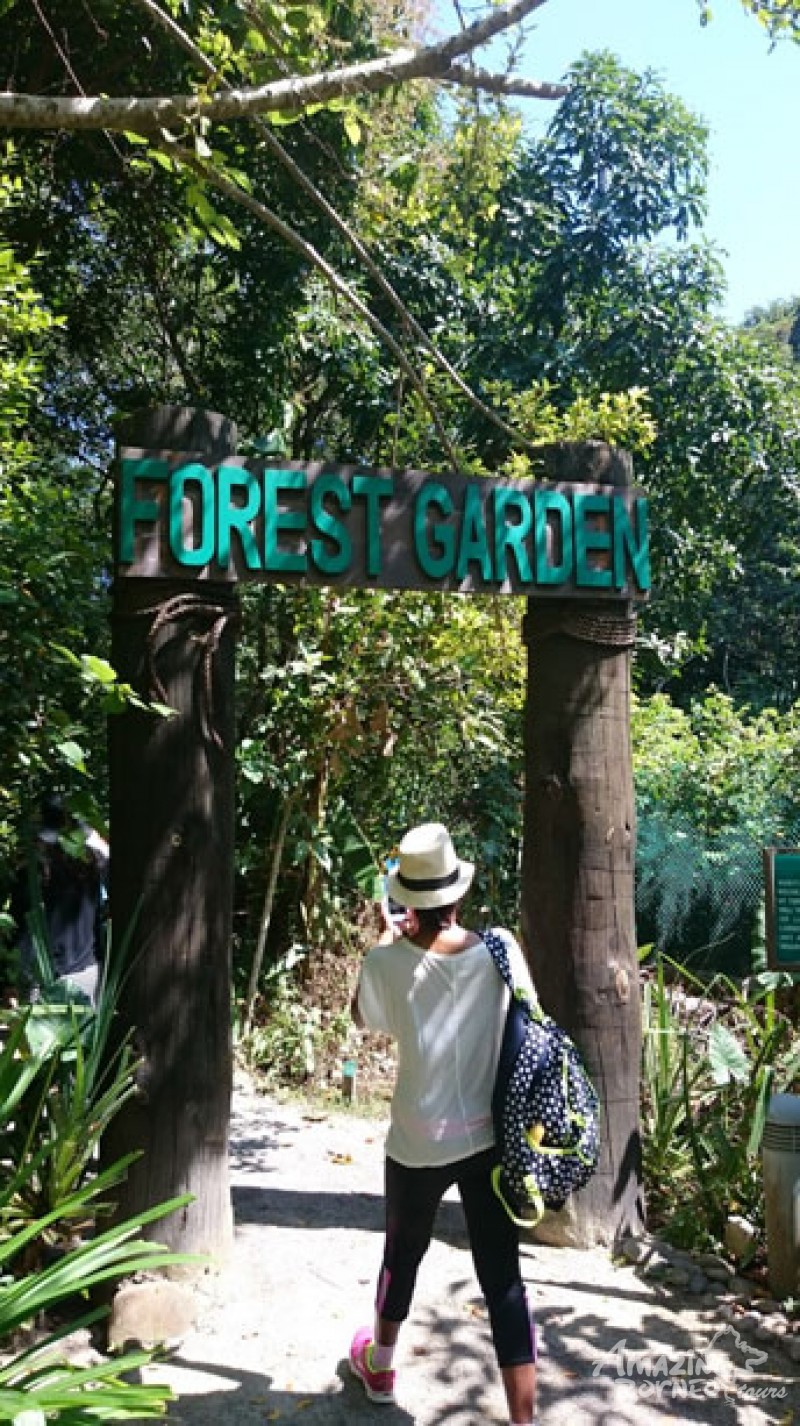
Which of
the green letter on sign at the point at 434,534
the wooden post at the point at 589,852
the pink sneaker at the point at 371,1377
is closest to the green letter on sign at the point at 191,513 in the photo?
the green letter on sign at the point at 434,534

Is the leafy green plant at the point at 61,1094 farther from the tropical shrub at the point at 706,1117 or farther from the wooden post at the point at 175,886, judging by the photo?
the tropical shrub at the point at 706,1117

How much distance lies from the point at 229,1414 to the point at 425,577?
2641mm

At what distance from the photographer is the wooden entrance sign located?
146 inches

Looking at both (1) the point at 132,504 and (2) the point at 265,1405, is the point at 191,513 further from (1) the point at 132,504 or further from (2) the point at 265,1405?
(2) the point at 265,1405

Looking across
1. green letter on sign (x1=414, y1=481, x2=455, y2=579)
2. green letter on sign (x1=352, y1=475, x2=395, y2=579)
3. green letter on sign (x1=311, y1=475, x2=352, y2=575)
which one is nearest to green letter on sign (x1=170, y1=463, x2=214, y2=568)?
green letter on sign (x1=311, y1=475, x2=352, y2=575)

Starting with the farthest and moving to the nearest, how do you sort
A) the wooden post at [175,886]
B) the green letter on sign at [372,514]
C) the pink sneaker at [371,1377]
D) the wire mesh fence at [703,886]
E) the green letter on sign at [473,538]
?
the wire mesh fence at [703,886] → the green letter on sign at [473,538] → the green letter on sign at [372,514] → the wooden post at [175,886] → the pink sneaker at [371,1377]

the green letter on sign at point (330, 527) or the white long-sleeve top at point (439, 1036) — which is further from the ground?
the green letter on sign at point (330, 527)

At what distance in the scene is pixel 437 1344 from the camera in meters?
3.46

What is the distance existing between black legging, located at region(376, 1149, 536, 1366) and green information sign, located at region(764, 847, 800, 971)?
64.1 inches

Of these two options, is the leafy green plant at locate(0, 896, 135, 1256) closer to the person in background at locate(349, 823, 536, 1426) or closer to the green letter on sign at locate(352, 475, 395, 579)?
the person in background at locate(349, 823, 536, 1426)

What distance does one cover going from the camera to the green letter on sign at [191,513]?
3752mm

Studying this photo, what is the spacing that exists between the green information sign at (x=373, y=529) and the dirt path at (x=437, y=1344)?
2316 mm

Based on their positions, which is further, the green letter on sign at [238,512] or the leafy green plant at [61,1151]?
the green letter on sign at [238,512]

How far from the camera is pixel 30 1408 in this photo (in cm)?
219
